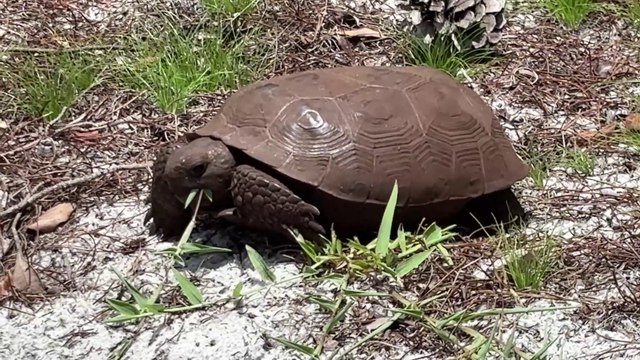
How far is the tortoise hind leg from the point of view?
2736mm

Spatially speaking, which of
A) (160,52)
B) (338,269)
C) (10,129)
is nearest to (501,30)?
(160,52)

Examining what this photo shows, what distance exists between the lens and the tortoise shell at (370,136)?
2.51m

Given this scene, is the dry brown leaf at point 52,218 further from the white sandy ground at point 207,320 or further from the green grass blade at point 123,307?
the green grass blade at point 123,307

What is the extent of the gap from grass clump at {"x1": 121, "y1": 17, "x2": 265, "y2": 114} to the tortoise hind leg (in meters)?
1.00

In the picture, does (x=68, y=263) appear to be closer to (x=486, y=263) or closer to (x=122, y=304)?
(x=122, y=304)

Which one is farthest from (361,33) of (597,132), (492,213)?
(492,213)

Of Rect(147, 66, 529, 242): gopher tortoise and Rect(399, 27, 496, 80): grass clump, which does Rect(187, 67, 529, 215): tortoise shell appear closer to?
Rect(147, 66, 529, 242): gopher tortoise

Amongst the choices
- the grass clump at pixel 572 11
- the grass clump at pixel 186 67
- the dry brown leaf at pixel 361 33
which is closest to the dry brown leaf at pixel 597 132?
the grass clump at pixel 572 11

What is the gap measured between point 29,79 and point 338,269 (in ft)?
4.73

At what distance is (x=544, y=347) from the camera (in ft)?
7.25

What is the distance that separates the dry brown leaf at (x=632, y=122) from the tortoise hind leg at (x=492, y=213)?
617 millimetres

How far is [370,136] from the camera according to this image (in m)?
2.56

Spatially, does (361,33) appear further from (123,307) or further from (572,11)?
(123,307)

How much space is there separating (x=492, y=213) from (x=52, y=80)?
153 cm
